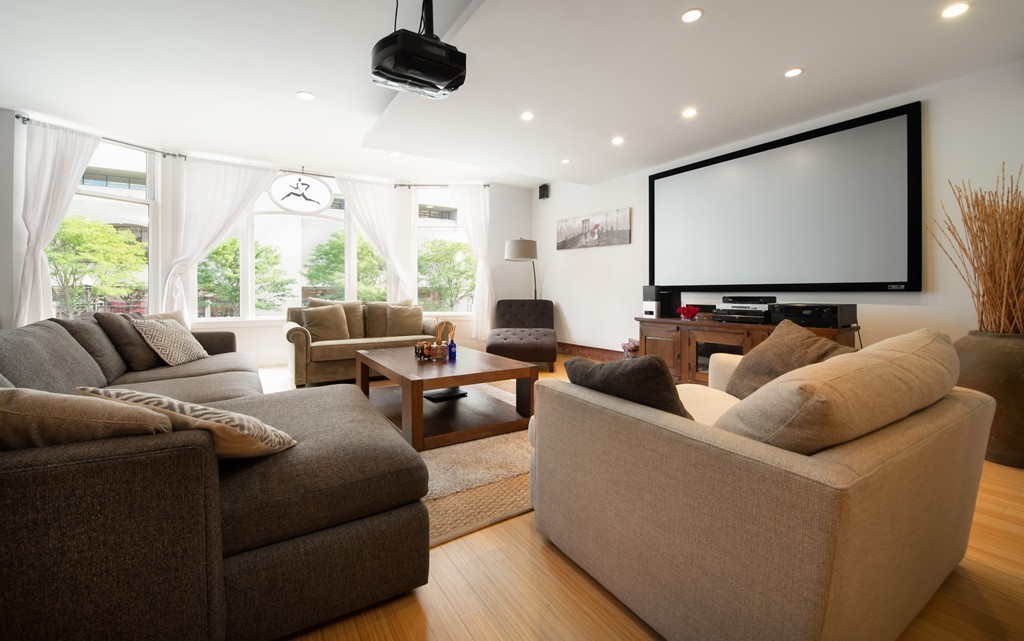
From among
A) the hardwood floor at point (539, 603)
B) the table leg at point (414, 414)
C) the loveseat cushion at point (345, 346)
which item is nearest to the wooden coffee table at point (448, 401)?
the table leg at point (414, 414)

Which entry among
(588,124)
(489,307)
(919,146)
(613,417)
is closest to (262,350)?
(489,307)

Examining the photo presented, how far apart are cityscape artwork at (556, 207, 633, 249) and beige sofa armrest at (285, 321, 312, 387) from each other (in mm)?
A: 3570

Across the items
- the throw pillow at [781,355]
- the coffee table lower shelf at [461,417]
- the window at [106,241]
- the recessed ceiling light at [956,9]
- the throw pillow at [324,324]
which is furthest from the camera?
the throw pillow at [324,324]

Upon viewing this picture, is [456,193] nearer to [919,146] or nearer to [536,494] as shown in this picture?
[919,146]

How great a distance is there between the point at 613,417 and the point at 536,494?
1.86 feet

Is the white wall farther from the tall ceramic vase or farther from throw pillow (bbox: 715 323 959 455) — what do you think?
throw pillow (bbox: 715 323 959 455)

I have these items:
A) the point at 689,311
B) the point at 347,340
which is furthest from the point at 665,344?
the point at 347,340

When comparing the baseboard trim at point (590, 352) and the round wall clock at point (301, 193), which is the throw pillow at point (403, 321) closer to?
the round wall clock at point (301, 193)

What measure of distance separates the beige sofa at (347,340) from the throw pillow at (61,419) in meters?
3.21

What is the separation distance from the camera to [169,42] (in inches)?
105

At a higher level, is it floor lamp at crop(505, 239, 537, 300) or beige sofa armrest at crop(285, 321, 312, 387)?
floor lamp at crop(505, 239, 537, 300)

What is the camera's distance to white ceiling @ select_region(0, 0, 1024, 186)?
223cm

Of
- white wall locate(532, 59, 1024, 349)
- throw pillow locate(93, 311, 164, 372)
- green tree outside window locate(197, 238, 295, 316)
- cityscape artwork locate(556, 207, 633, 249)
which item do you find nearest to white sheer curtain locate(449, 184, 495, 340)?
cityscape artwork locate(556, 207, 633, 249)

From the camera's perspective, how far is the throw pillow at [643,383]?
1186 mm
